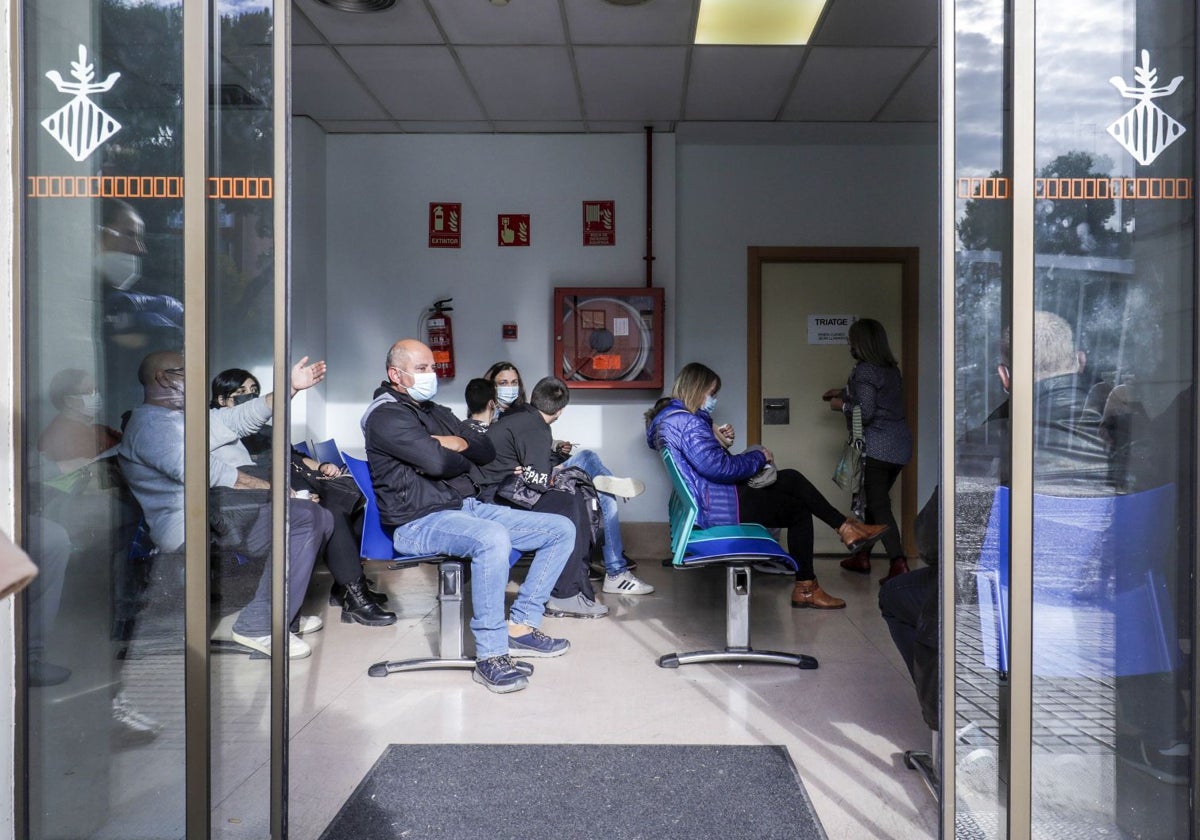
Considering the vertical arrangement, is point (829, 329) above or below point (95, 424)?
above

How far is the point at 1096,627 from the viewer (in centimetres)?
189

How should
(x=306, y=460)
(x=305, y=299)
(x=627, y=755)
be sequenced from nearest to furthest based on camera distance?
(x=627, y=755)
(x=306, y=460)
(x=305, y=299)

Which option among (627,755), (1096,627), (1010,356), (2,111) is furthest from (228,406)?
(1096,627)

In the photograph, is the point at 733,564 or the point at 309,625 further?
the point at 309,625

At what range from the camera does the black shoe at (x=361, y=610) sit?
13.4 feet

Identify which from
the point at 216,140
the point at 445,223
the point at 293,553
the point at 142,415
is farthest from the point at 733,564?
the point at 445,223

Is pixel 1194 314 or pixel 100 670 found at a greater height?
pixel 1194 314

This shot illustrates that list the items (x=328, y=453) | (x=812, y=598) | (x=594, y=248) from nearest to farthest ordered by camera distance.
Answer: (x=812, y=598), (x=328, y=453), (x=594, y=248)

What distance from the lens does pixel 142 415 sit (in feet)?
6.37

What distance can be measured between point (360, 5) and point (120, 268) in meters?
2.40

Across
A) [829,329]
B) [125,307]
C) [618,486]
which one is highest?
[829,329]

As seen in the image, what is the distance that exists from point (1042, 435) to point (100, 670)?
2.05 metres

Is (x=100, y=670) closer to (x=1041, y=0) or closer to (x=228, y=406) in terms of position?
(x=228, y=406)

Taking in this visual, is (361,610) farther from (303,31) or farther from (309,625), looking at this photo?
(303,31)
